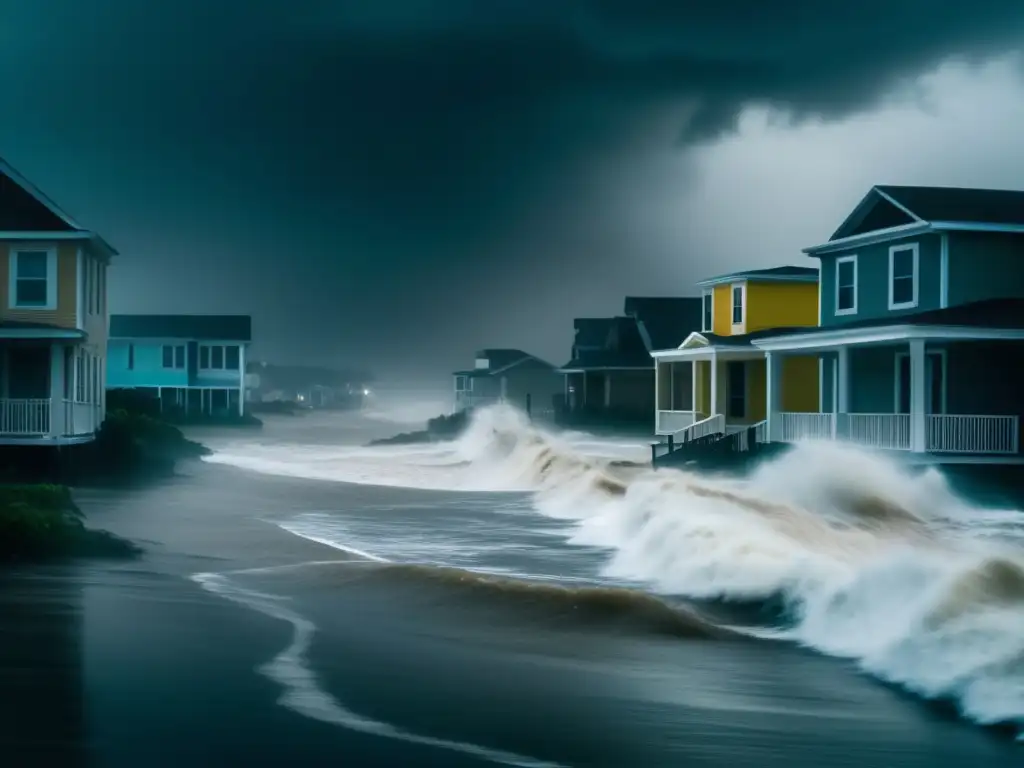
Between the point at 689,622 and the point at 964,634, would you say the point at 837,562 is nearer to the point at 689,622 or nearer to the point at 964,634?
the point at 689,622

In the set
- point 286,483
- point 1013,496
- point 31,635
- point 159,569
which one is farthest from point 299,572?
point 286,483

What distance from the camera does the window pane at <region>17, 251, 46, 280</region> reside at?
33.2 m

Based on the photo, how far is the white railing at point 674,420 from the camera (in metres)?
43.2

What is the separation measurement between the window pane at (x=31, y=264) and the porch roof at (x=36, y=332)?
7.54 ft

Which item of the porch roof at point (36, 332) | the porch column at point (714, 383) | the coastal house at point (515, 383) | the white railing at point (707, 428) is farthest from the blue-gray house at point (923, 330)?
the coastal house at point (515, 383)

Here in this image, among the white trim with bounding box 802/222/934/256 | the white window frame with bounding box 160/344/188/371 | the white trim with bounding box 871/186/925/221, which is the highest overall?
the white trim with bounding box 871/186/925/221

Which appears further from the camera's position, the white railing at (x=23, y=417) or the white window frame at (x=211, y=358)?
the white window frame at (x=211, y=358)

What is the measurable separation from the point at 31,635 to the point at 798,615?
7633mm

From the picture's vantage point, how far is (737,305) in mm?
44594

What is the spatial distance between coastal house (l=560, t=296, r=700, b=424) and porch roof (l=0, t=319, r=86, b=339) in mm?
36429

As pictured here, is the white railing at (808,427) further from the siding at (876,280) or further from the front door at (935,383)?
the siding at (876,280)

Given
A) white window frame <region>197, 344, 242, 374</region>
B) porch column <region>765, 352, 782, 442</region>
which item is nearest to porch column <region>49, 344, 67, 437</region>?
porch column <region>765, 352, 782, 442</region>

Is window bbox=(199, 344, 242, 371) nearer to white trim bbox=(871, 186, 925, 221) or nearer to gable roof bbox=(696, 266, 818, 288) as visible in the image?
gable roof bbox=(696, 266, 818, 288)

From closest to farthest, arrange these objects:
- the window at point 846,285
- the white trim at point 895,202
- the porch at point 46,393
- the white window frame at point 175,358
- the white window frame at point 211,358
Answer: the white trim at point 895,202
the porch at point 46,393
the window at point 846,285
the white window frame at point 175,358
the white window frame at point 211,358
